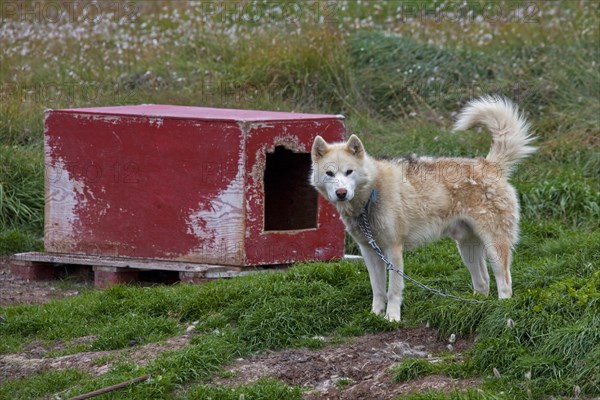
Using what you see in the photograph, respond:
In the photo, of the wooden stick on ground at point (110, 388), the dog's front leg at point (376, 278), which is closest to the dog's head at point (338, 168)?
the dog's front leg at point (376, 278)

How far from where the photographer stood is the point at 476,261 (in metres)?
6.59

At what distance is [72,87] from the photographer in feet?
38.3

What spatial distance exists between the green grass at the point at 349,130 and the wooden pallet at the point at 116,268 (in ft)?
1.59

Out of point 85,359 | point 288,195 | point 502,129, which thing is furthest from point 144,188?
point 502,129

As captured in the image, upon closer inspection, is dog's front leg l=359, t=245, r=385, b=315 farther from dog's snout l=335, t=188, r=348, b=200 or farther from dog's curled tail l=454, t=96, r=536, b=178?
dog's curled tail l=454, t=96, r=536, b=178

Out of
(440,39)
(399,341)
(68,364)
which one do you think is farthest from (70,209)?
(440,39)

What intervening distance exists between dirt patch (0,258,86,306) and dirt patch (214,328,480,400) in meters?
2.77

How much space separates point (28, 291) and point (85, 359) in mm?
2330

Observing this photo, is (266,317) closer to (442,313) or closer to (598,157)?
(442,313)

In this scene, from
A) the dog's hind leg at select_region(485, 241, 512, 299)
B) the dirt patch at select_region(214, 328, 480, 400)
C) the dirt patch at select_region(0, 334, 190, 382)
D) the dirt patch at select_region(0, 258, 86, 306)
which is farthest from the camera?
the dirt patch at select_region(0, 258, 86, 306)

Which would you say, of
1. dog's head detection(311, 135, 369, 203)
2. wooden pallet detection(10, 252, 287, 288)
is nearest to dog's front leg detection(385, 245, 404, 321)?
dog's head detection(311, 135, 369, 203)

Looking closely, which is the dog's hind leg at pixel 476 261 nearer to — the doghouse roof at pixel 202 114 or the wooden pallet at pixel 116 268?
the wooden pallet at pixel 116 268

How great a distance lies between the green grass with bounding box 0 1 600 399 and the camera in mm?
5199

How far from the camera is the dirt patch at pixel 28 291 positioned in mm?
7629
